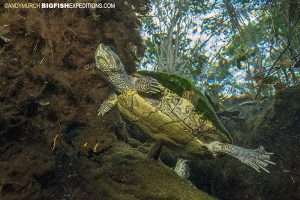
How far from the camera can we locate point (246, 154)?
14.1 ft

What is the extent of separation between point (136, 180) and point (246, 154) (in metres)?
2.28

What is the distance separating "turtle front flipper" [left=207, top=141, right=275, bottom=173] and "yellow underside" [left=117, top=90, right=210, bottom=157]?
0.29 metres

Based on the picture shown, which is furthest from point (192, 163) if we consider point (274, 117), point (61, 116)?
point (61, 116)

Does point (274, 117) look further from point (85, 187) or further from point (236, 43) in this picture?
point (236, 43)

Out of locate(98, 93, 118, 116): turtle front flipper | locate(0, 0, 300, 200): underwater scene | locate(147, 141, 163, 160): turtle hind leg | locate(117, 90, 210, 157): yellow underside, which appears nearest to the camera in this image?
locate(0, 0, 300, 200): underwater scene

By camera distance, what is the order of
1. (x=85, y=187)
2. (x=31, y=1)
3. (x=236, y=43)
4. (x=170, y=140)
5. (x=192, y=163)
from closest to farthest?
(x=85, y=187) < (x=31, y=1) < (x=170, y=140) < (x=192, y=163) < (x=236, y=43)

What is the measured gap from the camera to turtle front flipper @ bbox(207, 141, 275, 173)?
419 cm

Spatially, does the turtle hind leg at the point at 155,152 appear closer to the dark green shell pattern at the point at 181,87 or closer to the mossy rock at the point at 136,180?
the mossy rock at the point at 136,180

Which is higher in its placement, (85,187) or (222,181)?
(222,181)

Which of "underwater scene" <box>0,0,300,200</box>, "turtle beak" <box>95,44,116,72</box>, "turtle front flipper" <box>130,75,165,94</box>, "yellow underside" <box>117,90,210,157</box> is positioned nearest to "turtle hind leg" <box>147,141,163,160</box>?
"underwater scene" <box>0,0,300,200</box>

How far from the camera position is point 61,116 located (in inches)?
154

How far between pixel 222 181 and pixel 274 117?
222cm

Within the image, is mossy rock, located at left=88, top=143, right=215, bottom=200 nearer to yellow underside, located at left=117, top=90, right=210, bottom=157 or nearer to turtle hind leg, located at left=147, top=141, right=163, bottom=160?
turtle hind leg, located at left=147, top=141, right=163, bottom=160

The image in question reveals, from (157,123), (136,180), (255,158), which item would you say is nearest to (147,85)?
(157,123)
